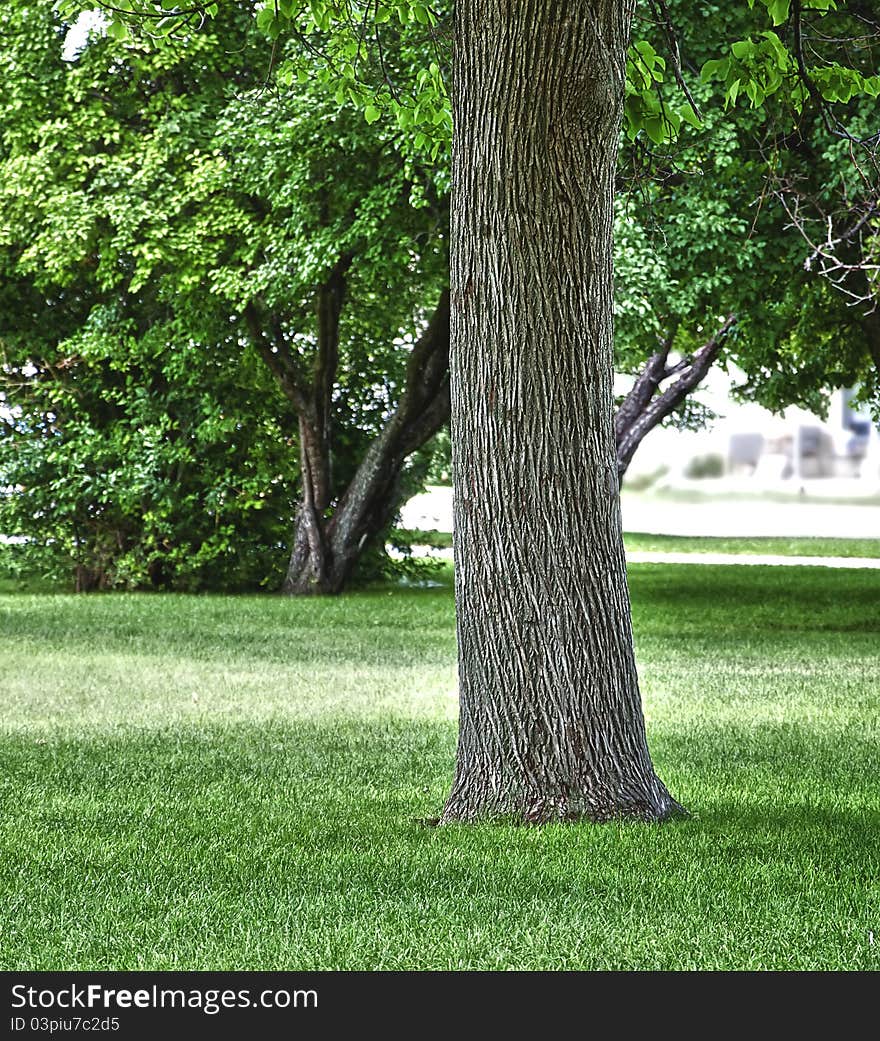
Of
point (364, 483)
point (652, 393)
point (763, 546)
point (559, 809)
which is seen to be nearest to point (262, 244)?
point (364, 483)

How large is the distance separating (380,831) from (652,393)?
2272 centimetres

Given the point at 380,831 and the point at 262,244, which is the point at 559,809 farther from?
the point at 262,244

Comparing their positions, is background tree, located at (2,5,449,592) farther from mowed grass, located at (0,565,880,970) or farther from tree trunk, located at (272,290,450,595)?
mowed grass, located at (0,565,880,970)

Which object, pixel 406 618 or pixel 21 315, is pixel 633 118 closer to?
pixel 406 618

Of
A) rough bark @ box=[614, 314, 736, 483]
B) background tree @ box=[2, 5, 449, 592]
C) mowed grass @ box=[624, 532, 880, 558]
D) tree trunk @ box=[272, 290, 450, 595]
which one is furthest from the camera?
mowed grass @ box=[624, 532, 880, 558]

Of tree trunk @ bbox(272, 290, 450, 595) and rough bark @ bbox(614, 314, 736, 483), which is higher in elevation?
rough bark @ bbox(614, 314, 736, 483)

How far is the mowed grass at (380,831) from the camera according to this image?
506 cm

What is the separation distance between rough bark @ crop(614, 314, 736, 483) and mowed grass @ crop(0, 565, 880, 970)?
12643mm

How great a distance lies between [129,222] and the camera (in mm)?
20703

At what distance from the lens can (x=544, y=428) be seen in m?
6.86

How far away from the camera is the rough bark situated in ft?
88.7

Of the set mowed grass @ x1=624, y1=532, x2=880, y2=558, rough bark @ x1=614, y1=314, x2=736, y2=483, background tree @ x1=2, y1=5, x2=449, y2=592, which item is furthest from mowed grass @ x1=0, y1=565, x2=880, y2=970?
mowed grass @ x1=624, y1=532, x2=880, y2=558

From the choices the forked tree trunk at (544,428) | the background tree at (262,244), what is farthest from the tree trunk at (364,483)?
the forked tree trunk at (544,428)

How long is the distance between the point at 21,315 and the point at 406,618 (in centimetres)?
1002
